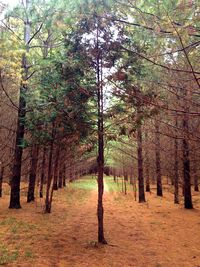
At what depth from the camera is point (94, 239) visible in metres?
9.73

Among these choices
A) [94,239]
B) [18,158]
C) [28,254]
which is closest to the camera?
[28,254]

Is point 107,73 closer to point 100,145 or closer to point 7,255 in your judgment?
point 100,145

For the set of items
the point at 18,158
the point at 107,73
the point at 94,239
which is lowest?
the point at 94,239

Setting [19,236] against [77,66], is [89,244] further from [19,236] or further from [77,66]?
[77,66]

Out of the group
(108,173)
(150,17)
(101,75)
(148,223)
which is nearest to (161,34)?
(150,17)

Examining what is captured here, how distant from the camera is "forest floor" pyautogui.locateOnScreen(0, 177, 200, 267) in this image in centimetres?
767

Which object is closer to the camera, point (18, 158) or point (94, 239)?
point (94, 239)

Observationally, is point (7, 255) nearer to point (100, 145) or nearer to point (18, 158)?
point (100, 145)

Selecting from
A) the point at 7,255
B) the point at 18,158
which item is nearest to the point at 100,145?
the point at 7,255

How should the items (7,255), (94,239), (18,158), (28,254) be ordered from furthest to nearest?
1. (18,158)
2. (94,239)
3. (28,254)
4. (7,255)

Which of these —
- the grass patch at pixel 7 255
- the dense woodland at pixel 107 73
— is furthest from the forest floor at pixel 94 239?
the dense woodland at pixel 107 73

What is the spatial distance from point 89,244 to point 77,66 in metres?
5.61

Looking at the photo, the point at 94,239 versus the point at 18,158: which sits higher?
the point at 18,158

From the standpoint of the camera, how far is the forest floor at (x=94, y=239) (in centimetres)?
767
